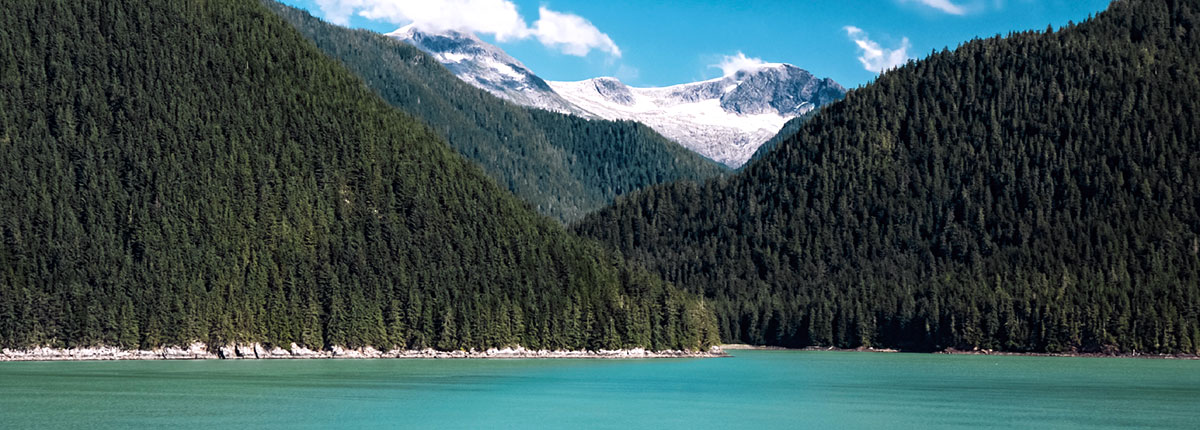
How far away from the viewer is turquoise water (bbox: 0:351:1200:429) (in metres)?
112

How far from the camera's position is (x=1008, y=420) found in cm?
11594

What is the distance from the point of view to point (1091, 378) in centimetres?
17762

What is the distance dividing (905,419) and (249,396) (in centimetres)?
5755

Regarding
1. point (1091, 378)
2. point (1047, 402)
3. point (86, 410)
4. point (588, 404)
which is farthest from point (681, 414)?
point (1091, 378)

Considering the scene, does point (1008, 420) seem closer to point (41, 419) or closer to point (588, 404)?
point (588, 404)

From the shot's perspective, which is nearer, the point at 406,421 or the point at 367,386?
the point at 406,421

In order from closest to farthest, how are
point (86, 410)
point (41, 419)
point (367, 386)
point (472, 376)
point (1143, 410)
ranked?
point (41, 419)
point (86, 410)
point (1143, 410)
point (367, 386)
point (472, 376)

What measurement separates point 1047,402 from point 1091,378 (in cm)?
4644

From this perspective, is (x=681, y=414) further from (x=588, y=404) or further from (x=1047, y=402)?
(x=1047, y=402)

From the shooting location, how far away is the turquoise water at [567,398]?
11181 cm

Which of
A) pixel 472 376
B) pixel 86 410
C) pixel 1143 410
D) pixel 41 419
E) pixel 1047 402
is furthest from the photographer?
pixel 472 376

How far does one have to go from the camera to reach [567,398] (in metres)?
136

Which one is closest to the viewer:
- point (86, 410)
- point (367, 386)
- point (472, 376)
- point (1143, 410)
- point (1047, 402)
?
point (86, 410)

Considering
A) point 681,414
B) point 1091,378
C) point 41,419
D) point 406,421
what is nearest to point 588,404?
point 681,414
